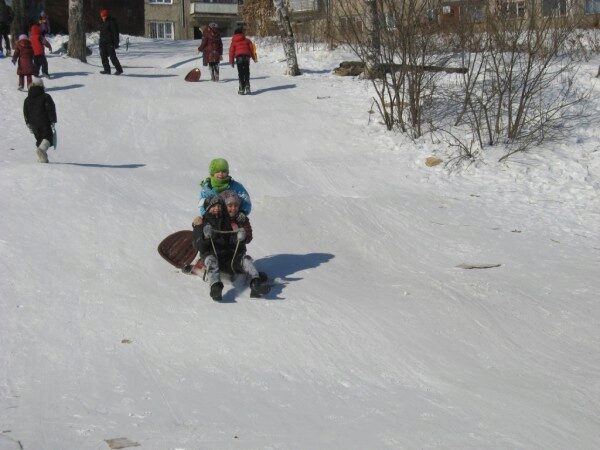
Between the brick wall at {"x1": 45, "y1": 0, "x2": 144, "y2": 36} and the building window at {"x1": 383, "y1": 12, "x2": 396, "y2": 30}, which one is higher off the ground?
the brick wall at {"x1": 45, "y1": 0, "x2": 144, "y2": 36}

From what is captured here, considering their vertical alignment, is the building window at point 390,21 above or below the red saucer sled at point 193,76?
above

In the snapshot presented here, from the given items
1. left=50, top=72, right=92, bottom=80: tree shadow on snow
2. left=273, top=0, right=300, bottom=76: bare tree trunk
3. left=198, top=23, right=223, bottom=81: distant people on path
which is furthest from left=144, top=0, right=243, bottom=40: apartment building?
left=198, top=23, right=223, bottom=81: distant people on path

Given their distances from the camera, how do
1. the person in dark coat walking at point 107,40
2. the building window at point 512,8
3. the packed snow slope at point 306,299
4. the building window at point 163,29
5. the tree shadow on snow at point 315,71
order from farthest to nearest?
1. the building window at point 163,29
2. the tree shadow on snow at point 315,71
3. the person in dark coat walking at point 107,40
4. the building window at point 512,8
5. the packed snow slope at point 306,299


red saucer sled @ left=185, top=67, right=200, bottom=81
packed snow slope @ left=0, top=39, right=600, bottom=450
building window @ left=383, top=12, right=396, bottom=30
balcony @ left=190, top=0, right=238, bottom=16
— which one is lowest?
packed snow slope @ left=0, top=39, right=600, bottom=450

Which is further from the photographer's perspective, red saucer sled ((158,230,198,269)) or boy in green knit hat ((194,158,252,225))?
red saucer sled ((158,230,198,269))

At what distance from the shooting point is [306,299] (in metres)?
8.12

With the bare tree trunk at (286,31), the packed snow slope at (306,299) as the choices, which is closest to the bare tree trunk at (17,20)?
the bare tree trunk at (286,31)

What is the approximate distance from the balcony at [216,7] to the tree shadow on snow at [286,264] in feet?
134

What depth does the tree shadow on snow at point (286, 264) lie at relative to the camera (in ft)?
28.9

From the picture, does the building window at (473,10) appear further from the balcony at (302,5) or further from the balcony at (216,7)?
the balcony at (216,7)

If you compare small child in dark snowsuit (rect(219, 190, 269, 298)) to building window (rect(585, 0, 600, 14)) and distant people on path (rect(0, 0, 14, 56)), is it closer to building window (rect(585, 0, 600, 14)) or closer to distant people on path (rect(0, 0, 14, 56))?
distant people on path (rect(0, 0, 14, 56))

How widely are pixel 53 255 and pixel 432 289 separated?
398 centimetres

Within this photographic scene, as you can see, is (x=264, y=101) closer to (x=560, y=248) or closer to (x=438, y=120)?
(x=438, y=120)

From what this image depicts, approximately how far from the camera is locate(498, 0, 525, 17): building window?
50.9 ft
